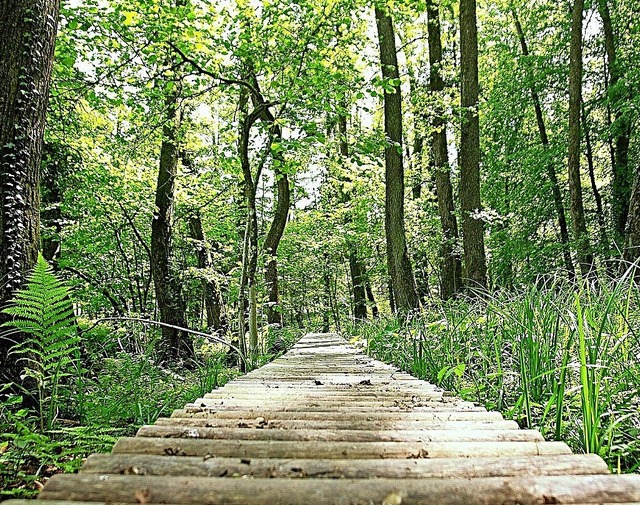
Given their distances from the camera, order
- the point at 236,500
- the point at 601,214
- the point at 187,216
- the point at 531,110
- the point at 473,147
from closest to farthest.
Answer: the point at 236,500
the point at 473,147
the point at 187,216
the point at 601,214
the point at 531,110

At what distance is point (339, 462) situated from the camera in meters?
1.55

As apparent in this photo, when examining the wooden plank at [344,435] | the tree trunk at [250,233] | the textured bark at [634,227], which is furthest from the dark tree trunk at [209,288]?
the wooden plank at [344,435]

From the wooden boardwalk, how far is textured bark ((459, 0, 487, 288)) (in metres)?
5.34

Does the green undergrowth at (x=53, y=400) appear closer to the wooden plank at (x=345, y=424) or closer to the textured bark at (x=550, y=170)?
the wooden plank at (x=345, y=424)

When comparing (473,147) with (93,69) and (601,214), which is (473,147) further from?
(601,214)

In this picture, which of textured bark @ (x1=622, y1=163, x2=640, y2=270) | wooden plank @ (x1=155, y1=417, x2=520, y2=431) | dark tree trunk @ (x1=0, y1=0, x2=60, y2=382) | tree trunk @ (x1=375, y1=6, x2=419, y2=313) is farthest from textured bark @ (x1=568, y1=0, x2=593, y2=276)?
dark tree trunk @ (x1=0, y1=0, x2=60, y2=382)

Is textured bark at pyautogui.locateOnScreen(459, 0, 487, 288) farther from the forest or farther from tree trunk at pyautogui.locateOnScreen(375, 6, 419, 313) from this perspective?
tree trunk at pyautogui.locateOnScreen(375, 6, 419, 313)

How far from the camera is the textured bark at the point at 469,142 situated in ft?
25.0

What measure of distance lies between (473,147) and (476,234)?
158 centimetres

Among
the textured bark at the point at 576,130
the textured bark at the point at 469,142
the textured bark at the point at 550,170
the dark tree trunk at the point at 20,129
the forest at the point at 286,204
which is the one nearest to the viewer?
the forest at the point at 286,204

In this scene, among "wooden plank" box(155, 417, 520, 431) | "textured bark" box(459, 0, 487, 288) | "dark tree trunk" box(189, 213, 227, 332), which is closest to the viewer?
"wooden plank" box(155, 417, 520, 431)

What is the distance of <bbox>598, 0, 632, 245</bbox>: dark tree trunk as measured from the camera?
11.1 m

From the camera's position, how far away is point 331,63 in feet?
24.5

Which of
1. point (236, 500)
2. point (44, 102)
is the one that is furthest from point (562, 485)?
point (44, 102)
